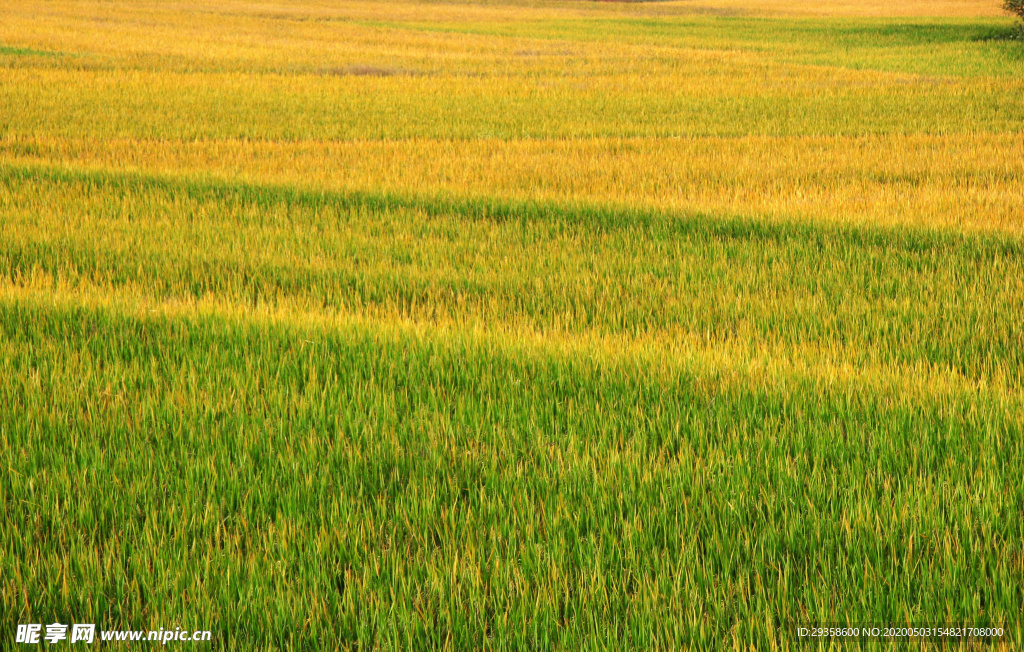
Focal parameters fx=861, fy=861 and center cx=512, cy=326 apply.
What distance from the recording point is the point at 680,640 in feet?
6.54

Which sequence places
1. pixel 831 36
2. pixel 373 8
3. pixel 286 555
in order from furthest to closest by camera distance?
pixel 373 8, pixel 831 36, pixel 286 555

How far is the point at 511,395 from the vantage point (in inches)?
141

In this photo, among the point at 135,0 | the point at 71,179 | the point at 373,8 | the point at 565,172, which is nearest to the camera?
the point at 71,179

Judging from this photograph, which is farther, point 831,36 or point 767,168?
point 831,36

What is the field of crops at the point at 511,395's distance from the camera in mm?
2172

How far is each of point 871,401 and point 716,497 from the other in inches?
47.1

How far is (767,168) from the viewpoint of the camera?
11.1m

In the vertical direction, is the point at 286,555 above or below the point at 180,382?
below

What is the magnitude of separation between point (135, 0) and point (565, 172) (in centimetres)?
4532

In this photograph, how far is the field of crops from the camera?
217 centimetres

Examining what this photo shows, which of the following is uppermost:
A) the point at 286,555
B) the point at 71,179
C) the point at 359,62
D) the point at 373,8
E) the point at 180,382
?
the point at 373,8

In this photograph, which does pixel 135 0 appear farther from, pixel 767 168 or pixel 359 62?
pixel 767 168

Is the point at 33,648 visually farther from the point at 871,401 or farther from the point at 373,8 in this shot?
the point at 373,8

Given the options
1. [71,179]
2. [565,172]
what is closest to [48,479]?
[71,179]
